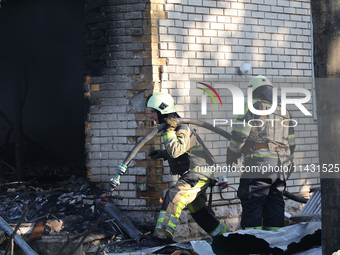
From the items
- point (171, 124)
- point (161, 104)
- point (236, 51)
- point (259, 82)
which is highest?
point (236, 51)

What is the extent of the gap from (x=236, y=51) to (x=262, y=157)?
2.07m

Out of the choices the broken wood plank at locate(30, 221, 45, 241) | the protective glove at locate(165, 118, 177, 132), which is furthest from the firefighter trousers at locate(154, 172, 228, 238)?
the broken wood plank at locate(30, 221, 45, 241)

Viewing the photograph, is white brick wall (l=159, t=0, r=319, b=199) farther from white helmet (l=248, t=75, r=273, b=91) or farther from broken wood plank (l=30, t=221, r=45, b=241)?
broken wood plank (l=30, t=221, r=45, b=241)

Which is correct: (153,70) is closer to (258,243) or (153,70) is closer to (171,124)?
(171,124)

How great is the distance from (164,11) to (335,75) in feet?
9.80

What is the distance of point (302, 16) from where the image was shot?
5.78m

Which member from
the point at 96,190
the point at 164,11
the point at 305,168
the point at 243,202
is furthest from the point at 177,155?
the point at 305,168

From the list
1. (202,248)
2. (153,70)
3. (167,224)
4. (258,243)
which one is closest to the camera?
(258,243)

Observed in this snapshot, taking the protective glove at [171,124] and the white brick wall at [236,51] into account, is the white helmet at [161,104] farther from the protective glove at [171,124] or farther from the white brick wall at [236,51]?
the white brick wall at [236,51]

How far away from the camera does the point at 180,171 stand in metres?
4.24

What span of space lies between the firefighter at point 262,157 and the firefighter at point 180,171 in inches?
15.7

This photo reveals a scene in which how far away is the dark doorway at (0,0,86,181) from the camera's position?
8047mm

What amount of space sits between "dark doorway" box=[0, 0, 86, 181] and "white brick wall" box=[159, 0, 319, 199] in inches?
148

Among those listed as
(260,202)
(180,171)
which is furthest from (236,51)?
(260,202)
